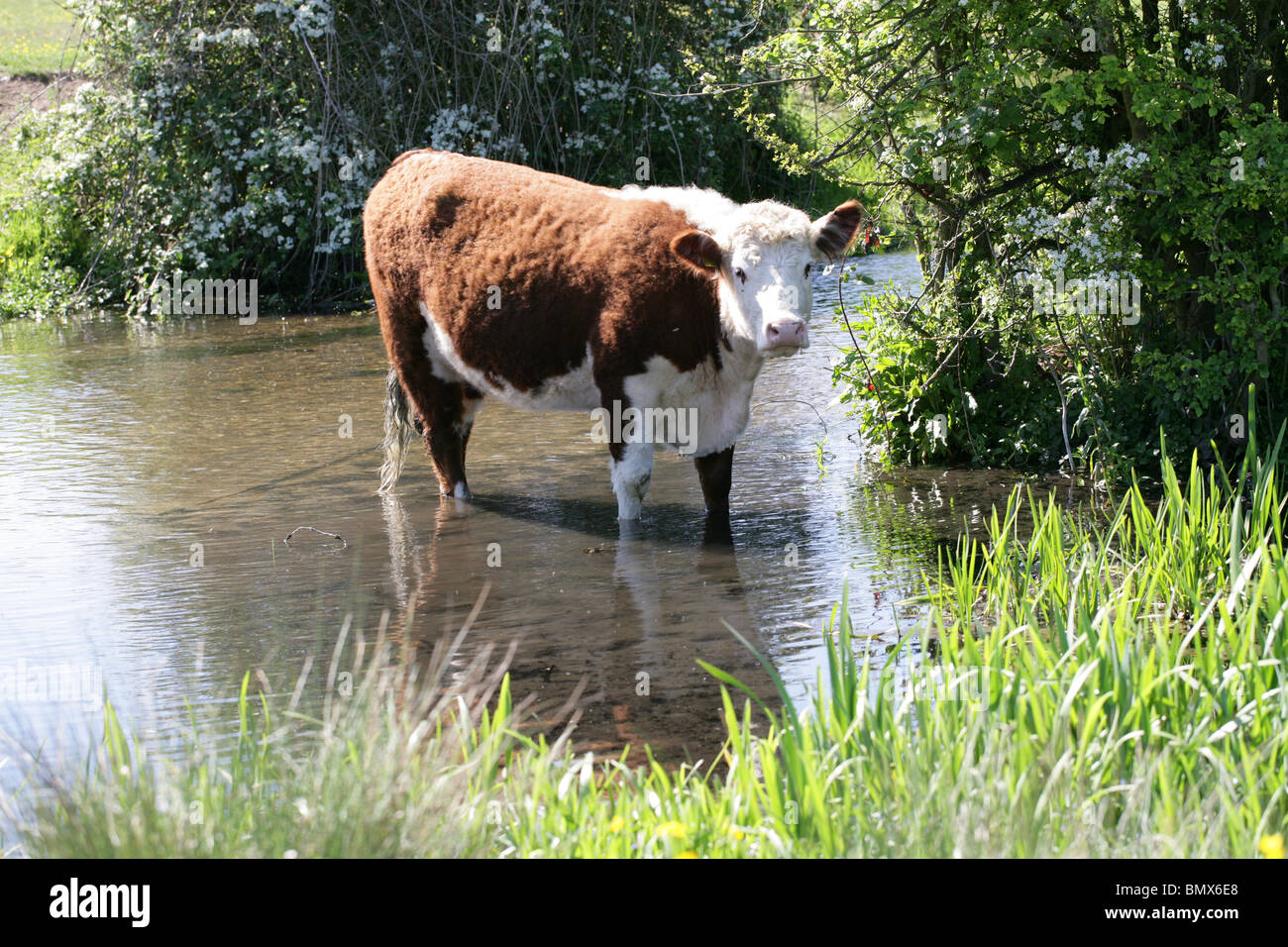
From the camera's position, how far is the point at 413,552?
6.12m

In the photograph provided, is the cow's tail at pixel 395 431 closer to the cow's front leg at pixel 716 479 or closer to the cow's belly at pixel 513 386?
the cow's belly at pixel 513 386

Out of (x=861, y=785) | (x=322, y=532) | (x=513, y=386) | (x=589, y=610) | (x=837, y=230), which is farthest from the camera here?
(x=513, y=386)

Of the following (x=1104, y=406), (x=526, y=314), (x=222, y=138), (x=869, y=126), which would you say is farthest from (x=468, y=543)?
(x=222, y=138)

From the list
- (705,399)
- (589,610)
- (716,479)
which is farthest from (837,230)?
(589,610)

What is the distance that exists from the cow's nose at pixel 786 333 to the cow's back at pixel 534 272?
2.03 ft

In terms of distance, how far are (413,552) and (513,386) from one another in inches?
40.3

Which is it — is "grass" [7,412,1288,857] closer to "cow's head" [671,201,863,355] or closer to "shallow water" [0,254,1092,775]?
"shallow water" [0,254,1092,775]

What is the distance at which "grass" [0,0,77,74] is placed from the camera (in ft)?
62.3

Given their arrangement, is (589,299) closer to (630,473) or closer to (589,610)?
(630,473)

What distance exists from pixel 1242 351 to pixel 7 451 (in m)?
6.58

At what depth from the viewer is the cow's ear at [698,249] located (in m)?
5.73

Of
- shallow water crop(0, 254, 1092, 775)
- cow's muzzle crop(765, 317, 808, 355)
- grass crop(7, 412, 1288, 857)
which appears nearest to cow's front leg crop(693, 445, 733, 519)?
shallow water crop(0, 254, 1092, 775)

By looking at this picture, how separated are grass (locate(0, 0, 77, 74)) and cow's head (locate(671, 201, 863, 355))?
14579 mm

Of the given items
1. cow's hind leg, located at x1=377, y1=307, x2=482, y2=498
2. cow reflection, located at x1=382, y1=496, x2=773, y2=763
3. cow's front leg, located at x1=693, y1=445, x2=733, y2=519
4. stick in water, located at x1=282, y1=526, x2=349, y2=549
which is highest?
cow's hind leg, located at x1=377, y1=307, x2=482, y2=498
